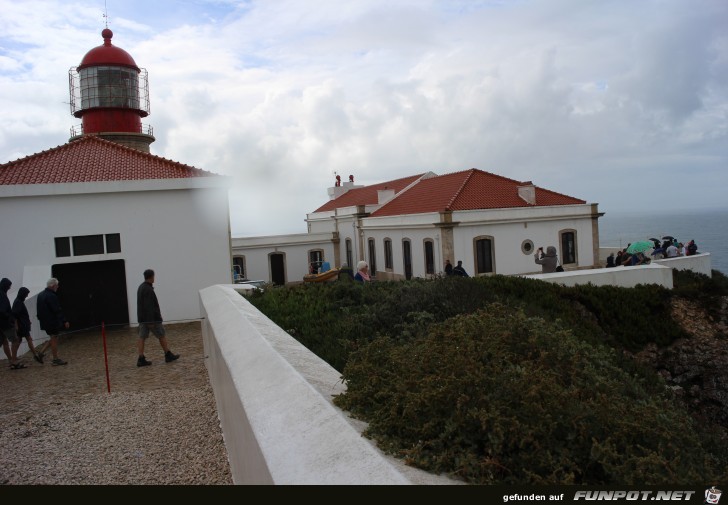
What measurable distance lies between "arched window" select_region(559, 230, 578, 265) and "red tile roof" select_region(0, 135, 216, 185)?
17388 millimetres

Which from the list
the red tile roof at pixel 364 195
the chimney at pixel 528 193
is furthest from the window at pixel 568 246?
the red tile roof at pixel 364 195

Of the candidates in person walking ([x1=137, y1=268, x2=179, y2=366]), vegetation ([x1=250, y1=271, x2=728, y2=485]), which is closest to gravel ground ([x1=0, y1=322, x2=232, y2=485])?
person walking ([x1=137, y1=268, x2=179, y2=366])

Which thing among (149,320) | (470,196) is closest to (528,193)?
(470,196)

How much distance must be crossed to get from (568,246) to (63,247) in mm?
21197

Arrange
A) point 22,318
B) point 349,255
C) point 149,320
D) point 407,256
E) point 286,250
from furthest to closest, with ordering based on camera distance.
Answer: point 349,255 → point 286,250 → point 407,256 → point 22,318 → point 149,320

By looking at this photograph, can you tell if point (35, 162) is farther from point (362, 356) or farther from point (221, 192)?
point (362, 356)

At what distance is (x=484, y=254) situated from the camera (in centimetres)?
2550

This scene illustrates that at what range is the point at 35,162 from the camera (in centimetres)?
1514

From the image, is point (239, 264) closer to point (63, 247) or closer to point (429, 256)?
point (429, 256)

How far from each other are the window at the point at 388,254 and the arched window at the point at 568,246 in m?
8.39

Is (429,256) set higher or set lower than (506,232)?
lower

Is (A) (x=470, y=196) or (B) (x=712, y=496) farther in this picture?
(A) (x=470, y=196)

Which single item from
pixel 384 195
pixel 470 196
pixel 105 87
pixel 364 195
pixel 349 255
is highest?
pixel 105 87

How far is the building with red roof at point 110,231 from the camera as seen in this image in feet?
43.8
